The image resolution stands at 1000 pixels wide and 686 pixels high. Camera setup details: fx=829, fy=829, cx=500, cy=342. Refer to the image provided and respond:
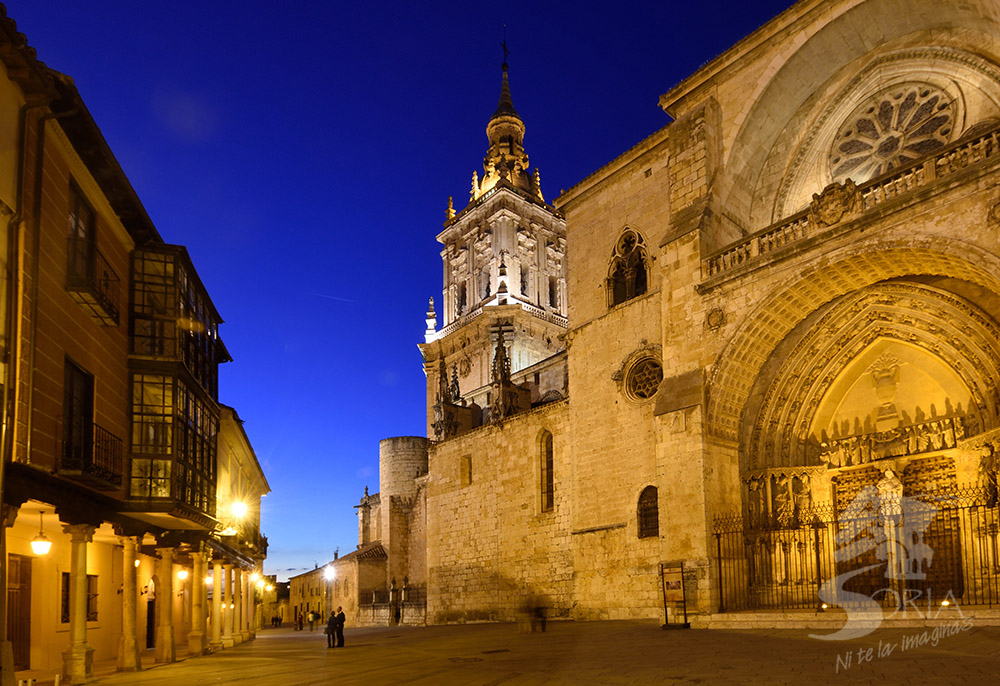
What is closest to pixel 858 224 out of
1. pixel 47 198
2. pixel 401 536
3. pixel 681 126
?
pixel 681 126

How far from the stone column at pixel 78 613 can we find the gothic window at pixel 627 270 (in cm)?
1338

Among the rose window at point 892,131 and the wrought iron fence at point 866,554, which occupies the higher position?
the rose window at point 892,131

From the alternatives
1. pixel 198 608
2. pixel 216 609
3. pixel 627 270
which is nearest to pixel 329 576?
pixel 216 609

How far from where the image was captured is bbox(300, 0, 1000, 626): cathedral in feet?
44.6

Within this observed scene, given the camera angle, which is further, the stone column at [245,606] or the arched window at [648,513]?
the stone column at [245,606]

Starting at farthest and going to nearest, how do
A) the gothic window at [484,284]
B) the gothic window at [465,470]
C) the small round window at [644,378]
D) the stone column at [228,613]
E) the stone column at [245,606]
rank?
the gothic window at [484,284] < the gothic window at [465,470] < the stone column at [245,606] < the stone column at [228,613] < the small round window at [644,378]

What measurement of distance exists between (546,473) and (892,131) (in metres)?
12.5

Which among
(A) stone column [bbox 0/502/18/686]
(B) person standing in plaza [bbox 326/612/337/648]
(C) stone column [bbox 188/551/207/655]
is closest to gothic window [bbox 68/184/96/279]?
(A) stone column [bbox 0/502/18/686]

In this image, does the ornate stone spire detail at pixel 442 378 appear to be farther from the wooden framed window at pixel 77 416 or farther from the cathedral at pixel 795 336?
the wooden framed window at pixel 77 416

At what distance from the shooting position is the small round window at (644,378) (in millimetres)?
19359

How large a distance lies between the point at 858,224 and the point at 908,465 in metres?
4.38

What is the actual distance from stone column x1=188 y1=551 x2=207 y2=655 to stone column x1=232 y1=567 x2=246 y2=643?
18.3ft

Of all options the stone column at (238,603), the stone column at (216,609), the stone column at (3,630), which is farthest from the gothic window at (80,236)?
the stone column at (238,603)

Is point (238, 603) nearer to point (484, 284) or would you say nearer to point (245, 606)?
point (245, 606)
